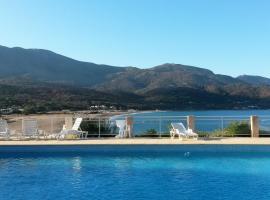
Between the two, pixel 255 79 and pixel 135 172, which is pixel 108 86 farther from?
pixel 135 172

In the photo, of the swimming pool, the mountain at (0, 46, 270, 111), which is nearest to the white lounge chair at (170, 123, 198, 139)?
the swimming pool

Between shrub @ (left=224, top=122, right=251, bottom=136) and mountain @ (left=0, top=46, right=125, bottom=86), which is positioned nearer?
shrub @ (left=224, top=122, right=251, bottom=136)

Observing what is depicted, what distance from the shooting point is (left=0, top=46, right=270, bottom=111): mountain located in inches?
3103

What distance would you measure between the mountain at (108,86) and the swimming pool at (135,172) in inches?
2287

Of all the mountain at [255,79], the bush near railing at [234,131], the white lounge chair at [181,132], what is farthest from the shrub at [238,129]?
the mountain at [255,79]

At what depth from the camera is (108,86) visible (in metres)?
122

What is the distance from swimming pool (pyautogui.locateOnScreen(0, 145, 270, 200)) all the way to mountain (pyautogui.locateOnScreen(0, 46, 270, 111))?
58.1 metres

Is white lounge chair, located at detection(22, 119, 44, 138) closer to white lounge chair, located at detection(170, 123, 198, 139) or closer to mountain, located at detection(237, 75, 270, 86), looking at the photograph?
white lounge chair, located at detection(170, 123, 198, 139)

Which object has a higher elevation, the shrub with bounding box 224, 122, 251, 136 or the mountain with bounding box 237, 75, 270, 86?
the mountain with bounding box 237, 75, 270, 86

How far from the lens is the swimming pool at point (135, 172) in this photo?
754 cm

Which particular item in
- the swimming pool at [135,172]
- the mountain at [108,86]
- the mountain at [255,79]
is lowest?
the swimming pool at [135,172]

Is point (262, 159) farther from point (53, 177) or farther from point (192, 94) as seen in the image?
point (192, 94)

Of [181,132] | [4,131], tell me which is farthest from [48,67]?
[181,132]

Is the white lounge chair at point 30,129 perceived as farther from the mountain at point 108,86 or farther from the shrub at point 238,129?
the mountain at point 108,86
